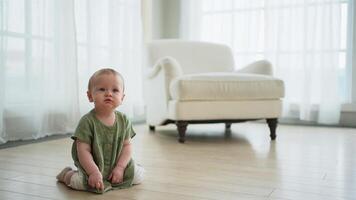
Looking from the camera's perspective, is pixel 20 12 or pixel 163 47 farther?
pixel 163 47

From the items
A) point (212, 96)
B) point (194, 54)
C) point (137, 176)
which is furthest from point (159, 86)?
point (137, 176)

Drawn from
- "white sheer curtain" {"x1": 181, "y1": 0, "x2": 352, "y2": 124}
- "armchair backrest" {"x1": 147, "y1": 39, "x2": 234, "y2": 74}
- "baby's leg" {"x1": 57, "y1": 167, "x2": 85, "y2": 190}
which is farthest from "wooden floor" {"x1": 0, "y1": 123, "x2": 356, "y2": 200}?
"white sheer curtain" {"x1": 181, "y1": 0, "x2": 352, "y2": 124}

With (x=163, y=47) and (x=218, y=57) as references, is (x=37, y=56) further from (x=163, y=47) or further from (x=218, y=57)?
(x=218, y=57)

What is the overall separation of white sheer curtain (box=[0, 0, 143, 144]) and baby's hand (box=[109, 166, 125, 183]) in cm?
113

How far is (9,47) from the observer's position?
2.14 metres

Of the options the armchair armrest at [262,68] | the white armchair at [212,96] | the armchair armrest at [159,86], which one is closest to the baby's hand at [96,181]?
the white armchair at [212,96]

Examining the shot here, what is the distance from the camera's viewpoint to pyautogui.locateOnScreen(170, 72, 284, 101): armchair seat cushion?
2193mm

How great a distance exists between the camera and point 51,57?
A: 242 centimetres

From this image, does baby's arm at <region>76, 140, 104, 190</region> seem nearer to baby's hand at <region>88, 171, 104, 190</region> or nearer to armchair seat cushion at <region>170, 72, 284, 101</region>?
baby's hand at <region>88, 171, 104, 190</region>

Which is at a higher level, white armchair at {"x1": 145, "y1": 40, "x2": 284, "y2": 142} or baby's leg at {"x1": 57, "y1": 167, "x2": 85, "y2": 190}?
white armchair at {"x1": 145, "y1": 40, "x2": 284, "y2": 142}

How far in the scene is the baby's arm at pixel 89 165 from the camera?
113 centimetres

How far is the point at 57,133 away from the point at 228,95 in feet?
3.85

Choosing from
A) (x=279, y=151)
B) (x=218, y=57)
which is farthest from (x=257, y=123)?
(x=279, y=151)

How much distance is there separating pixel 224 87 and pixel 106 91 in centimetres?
120
